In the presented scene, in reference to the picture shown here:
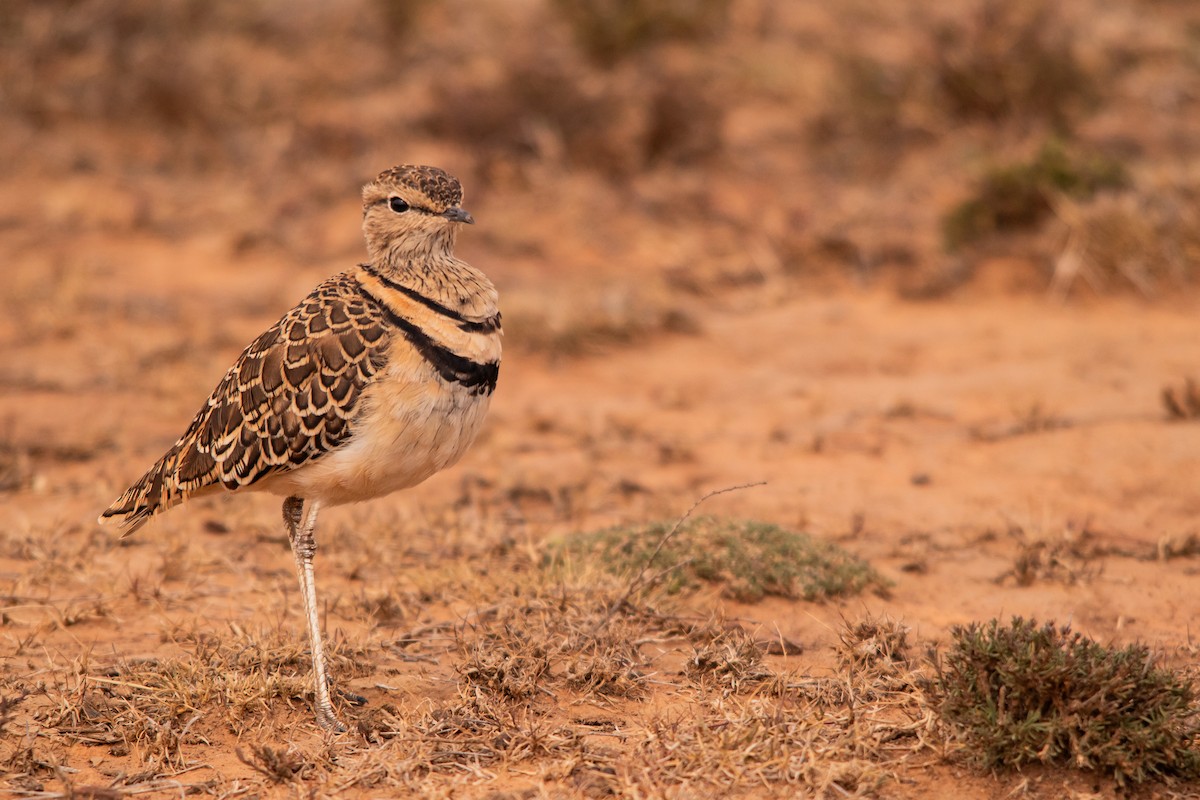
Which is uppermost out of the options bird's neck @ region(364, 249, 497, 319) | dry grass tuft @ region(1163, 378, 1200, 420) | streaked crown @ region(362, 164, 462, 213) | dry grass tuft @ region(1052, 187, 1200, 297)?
streaked crown @ region(362, 164, 462, 213)

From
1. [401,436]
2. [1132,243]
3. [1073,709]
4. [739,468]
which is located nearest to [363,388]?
[401,436]

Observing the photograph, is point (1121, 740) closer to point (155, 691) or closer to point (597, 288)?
point (155, 691)

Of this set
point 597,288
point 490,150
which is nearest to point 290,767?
point 597,288

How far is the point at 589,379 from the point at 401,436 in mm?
4036

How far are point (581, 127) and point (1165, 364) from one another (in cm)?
510

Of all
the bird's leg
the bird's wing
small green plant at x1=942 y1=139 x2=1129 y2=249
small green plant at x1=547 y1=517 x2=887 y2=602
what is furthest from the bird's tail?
small green plant at x1=942 y1=139 x2=1129 y2=249

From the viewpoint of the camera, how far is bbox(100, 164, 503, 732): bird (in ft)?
13.4

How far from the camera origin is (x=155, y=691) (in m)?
4.16

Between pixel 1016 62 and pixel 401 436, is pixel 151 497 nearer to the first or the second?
pixel 401 436

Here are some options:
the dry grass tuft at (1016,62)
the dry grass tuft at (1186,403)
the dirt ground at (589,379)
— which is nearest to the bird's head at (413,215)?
the dirt ground at (589,379)

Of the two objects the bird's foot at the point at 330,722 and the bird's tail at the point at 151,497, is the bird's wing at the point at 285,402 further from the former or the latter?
the bird's foot at the point at 330,722

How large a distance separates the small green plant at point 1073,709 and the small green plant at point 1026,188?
18.2ft

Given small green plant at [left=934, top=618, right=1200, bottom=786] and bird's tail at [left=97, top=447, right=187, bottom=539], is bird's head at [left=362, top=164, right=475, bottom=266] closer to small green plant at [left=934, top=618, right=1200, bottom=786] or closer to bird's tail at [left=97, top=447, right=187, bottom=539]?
bird's tail at [left=97, top=447, right=187, bottom=539]

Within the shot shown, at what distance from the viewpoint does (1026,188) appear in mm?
8914
